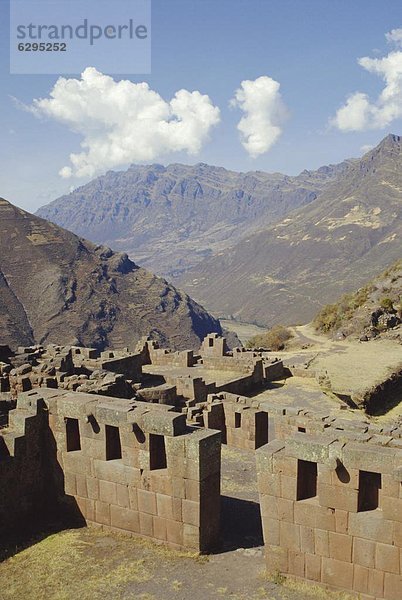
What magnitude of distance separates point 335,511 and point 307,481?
85 centimetres

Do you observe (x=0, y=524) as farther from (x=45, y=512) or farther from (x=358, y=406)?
(x=358, y=406)

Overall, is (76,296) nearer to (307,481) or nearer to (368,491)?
(307,481)

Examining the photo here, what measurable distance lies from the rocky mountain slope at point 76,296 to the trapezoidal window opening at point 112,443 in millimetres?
105737

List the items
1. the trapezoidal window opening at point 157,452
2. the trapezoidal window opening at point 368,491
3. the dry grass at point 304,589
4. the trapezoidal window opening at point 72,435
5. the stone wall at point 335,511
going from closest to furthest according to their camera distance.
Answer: the stone wall at point 335,511 < the trapezoidal window opening at point 368,491 < the dry grass at point 304,589 < the trapezoidal window opening at point 157,452 < the trapezoidal window opening at point 72,435

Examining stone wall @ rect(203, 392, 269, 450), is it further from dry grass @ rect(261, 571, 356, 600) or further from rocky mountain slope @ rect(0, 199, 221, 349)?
rocky mountain slope @ rect(0, 199, 221, 349)

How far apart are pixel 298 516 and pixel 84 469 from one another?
585 cm

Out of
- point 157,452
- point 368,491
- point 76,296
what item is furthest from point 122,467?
point 76,296

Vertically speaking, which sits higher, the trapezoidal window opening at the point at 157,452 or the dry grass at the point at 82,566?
the trapezoidal window opening at the point at 157,452

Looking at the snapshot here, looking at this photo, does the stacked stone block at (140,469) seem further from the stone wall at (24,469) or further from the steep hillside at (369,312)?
the steep hillside at (369,312)

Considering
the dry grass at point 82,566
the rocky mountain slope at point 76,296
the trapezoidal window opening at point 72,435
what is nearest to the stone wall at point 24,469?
the trapezoidal window opening at point 72,435

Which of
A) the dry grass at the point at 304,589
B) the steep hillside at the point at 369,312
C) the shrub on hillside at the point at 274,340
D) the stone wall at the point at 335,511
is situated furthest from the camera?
the shrub on hillside at the point at 274,340

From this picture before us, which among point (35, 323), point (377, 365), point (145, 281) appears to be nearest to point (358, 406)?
point (377, 365)

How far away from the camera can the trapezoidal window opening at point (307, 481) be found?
1191 cm

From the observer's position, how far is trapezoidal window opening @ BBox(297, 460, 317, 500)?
11906 mm
